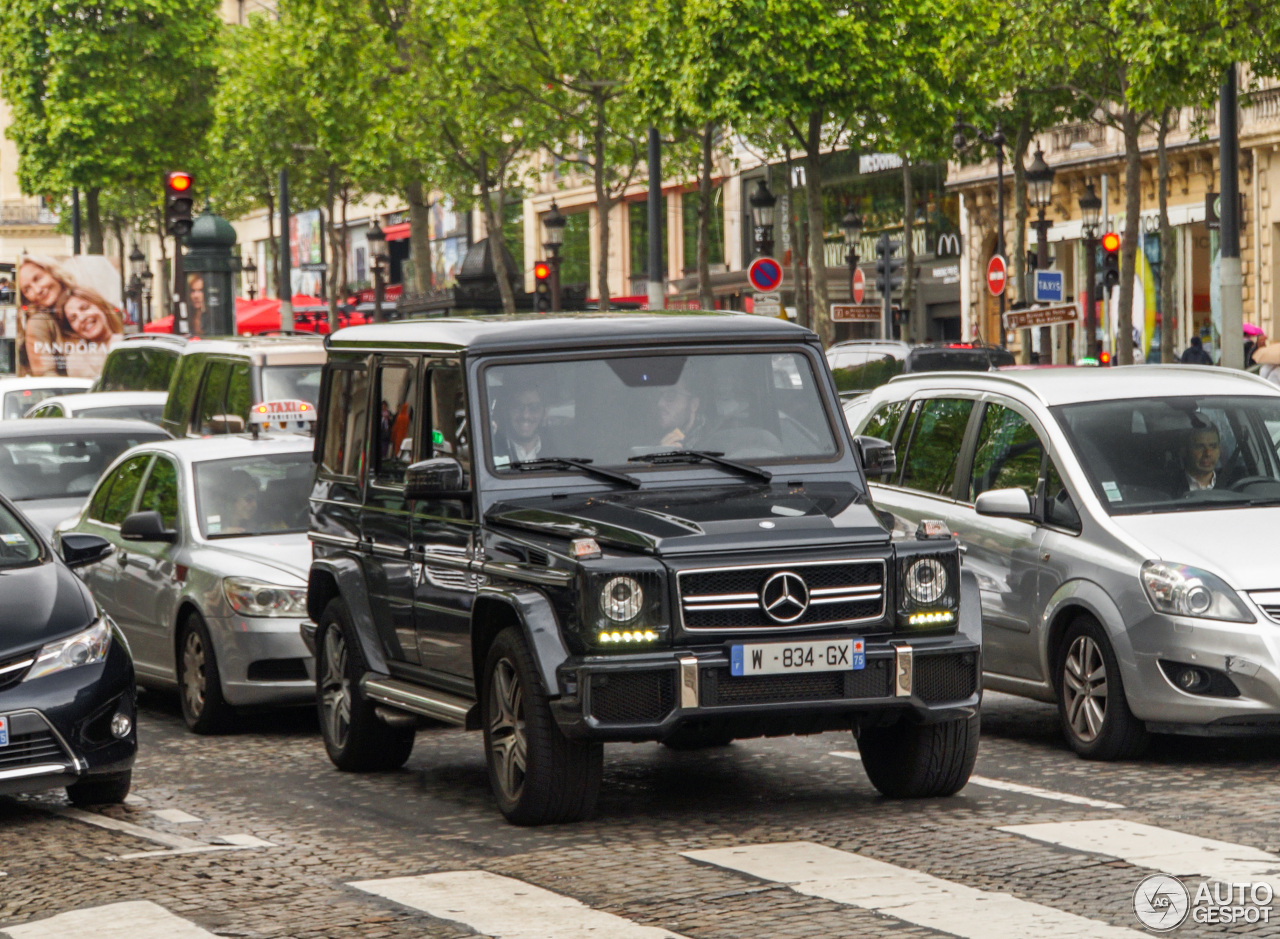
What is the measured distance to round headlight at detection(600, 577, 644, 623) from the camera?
7520 millimetres

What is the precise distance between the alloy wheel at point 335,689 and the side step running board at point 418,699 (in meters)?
0.33

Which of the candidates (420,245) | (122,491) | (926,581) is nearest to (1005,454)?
(926,581)

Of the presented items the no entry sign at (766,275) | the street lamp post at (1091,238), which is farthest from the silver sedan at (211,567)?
the street lamp post at (1091,238)

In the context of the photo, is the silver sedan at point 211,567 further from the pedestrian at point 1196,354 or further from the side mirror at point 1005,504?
the pedestrian at point 1196,354

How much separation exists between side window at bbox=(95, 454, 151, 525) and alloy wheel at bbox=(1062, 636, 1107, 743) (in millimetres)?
5908

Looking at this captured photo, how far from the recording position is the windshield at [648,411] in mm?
8570

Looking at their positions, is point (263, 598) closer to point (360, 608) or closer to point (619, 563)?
point (360, 608)

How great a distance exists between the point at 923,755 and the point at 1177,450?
2.57m

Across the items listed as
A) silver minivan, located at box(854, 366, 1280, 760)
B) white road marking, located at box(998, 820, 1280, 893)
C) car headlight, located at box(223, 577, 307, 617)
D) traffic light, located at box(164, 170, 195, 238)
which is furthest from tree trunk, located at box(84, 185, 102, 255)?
white road marking, located at box(998, 820, 1280, 893)

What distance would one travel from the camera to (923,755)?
8.29m

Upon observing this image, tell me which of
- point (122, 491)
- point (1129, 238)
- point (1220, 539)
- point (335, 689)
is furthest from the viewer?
point (1129, 238)

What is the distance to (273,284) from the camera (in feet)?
352

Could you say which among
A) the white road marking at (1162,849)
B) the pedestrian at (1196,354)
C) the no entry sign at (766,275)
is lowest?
the white road marking at (1162,849)

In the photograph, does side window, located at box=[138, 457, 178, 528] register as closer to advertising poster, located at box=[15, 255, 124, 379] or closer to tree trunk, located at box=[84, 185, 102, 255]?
advertising poster, located at box=[15, 255, 124, 379]
